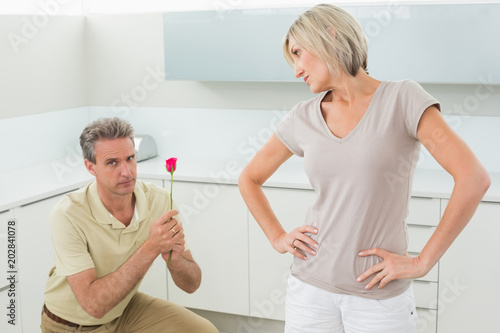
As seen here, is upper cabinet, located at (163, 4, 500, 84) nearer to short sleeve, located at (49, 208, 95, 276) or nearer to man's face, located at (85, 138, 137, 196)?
man's face, located at (85, 138, 137, 196)

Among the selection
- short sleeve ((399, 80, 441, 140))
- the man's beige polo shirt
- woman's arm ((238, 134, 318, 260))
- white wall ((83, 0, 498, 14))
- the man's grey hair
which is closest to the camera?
short sleeve ((399, 80, 441, 140))

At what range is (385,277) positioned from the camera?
1521 mm

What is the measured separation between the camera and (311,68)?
61.4 inches

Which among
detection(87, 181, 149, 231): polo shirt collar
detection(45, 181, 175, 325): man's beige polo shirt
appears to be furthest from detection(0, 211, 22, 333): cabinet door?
detection(87, 181, 149, 231): polo shirt collar

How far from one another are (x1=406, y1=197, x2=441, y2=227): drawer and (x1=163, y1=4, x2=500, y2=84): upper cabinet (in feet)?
1.79

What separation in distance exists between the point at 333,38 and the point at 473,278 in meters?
1.75

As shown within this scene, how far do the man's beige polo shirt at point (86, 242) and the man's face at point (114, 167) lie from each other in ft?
0.23

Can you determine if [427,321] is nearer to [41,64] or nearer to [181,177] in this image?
[181,177]

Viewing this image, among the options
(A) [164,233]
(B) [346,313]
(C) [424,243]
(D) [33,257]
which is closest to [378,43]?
(C) [424,243]

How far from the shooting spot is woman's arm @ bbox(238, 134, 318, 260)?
177cm

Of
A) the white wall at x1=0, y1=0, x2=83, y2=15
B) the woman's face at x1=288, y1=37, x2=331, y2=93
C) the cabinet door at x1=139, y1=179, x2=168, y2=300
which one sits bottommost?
the cabinet door at x1=139, y1=179, x2=168, y2=300

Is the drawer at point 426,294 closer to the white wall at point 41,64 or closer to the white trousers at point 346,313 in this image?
the white trousers at point 346,313

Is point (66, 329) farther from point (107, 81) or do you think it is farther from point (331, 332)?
point (107, 81)

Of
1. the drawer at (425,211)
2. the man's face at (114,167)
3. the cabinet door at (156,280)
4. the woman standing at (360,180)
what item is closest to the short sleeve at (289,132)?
the woman standing at (360,180)
